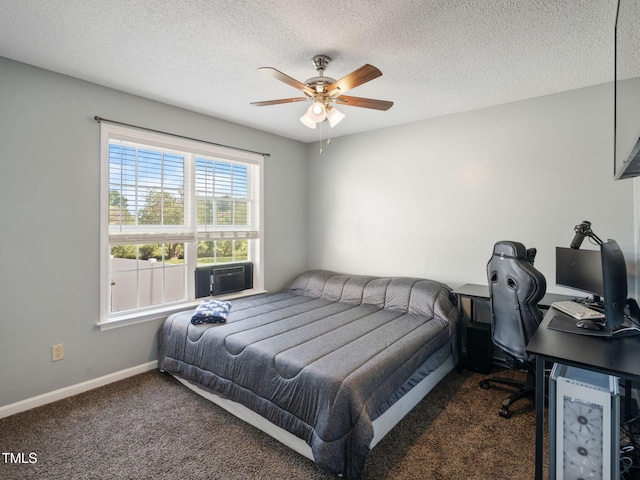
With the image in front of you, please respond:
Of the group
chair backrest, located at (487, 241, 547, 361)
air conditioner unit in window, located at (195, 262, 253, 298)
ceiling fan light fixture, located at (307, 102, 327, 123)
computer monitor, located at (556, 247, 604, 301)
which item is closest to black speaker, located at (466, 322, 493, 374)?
chair backrest, located at (487, 241, 547, 361)

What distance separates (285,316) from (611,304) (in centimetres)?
232

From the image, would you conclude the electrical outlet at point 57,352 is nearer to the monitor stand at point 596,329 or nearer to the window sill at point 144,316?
the window sill at point 144,316

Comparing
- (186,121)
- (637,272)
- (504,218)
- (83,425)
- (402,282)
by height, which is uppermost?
(186,121)

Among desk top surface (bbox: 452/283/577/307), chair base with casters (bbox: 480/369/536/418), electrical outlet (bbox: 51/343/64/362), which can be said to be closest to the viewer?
chair base with casters (bbox: 480/369/536/418)

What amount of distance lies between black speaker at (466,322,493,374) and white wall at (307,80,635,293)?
583 millimetres

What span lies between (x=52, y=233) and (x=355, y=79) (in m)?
2.58

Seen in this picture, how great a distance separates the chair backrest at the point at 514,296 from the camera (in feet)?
6.91

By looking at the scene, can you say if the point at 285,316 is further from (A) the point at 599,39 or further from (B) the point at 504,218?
(A) the point at 599,39

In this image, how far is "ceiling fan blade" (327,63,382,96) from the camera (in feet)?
6.14

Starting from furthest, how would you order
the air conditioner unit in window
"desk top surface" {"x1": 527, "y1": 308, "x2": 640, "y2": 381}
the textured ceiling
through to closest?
the air conditioner unit in window, the textured ceiling, "desk top surface" {"x1": 527, "y1": 308, "x2": 640, "y2": 381}

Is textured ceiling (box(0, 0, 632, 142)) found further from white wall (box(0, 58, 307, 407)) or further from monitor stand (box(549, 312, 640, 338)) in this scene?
monitor stand (box(549, 312, 640, 338))

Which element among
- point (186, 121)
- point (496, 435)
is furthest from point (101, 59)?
point (496, 435)

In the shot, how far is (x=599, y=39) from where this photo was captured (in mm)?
2023

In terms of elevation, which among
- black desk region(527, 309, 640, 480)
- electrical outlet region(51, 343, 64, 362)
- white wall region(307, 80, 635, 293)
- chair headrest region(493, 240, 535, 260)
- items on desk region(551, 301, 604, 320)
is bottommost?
electrical outlet region(51, 343, 64, 362)
